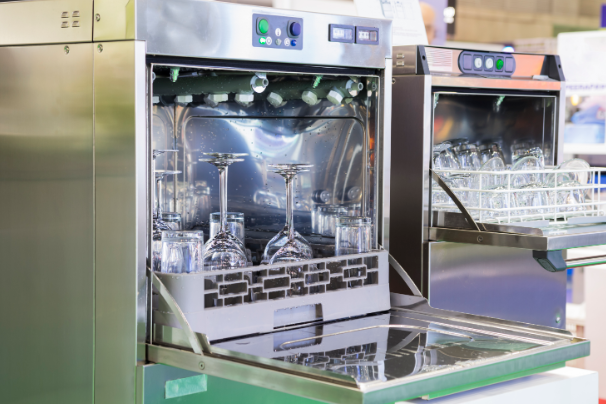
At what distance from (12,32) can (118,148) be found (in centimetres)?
35

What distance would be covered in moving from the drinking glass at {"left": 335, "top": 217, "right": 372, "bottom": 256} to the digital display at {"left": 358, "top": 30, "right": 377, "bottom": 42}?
369 millimetres

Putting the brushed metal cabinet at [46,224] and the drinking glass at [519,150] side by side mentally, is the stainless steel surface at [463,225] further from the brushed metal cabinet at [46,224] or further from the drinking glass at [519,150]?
the brushed metal cabinet at [46,224]

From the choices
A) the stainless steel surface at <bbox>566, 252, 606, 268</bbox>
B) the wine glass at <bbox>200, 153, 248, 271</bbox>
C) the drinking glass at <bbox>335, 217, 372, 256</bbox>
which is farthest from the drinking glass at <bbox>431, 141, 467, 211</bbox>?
the wine glass at <bbox>200, 153, 248, 271</bbox>

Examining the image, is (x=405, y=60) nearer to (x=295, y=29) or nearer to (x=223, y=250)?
(x=295, y=29)

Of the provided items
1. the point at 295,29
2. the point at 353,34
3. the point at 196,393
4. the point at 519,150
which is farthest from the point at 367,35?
the point at 519,150

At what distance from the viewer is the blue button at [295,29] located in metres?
1.42

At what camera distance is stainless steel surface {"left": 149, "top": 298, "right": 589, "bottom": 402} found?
1036 millimetres

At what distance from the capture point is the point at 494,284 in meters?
2.15

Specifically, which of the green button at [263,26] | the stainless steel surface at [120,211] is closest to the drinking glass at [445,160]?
the green button at [263,26]

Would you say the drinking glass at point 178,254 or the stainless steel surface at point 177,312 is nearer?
the stainless steel surface at point 177,312

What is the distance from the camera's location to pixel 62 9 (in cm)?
132

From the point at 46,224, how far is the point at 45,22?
0.36 metres

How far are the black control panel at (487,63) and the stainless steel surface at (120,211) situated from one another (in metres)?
1.10

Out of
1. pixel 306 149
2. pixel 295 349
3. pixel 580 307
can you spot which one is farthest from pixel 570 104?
pixel 295 349
